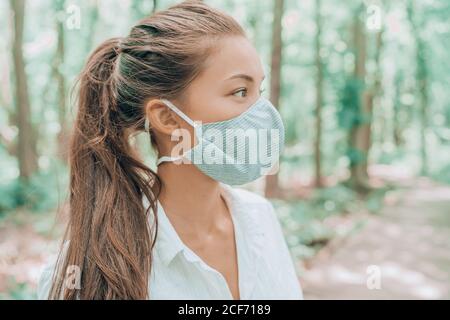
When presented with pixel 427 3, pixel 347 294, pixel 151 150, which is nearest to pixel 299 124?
pixel 427 3

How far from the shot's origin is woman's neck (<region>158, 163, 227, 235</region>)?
1350 mm

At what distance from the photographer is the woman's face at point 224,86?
1.23 m

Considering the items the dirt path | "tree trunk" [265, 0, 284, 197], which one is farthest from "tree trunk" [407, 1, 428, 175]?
the dirt path

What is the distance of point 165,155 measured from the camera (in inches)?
52.9

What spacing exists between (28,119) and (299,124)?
33.9ft

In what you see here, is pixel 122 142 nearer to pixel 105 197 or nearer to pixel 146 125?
pixel 146 125

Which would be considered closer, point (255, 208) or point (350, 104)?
point (255, 208)

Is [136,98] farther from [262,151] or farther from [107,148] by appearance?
[262,151]

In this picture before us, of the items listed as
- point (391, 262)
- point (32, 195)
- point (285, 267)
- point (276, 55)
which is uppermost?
point (276, 55)

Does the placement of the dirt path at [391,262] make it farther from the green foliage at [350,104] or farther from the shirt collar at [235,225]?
the green foliage at [350,104]

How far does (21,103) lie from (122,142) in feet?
22.7

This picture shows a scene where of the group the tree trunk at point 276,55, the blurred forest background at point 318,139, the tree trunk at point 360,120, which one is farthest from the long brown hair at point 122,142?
the tree trunk at point 360,120

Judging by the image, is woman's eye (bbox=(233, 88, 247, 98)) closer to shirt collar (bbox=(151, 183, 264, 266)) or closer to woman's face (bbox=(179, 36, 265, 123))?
woman's face (bbox=(179, 36, 265, 123))

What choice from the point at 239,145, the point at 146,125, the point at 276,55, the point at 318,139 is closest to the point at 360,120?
the point at 318,139
